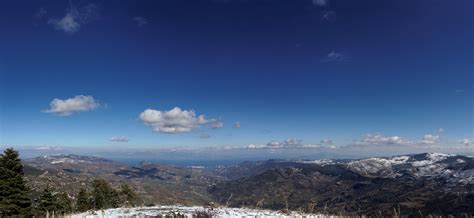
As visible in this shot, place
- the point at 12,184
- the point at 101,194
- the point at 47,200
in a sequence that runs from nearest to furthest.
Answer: the point at 12,184
the point at 47,200
the point at 101,194

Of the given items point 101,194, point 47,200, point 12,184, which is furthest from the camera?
point 101,194

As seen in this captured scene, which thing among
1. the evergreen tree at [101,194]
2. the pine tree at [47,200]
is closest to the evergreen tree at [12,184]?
the pine tree at [47,200]

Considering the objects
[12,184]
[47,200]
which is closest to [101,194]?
[47,200]

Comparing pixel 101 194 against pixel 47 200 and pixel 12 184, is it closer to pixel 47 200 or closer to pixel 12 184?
pixel 47 200

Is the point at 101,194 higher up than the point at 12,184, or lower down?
lower down

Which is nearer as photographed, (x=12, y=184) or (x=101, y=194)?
(x=12, y=184)

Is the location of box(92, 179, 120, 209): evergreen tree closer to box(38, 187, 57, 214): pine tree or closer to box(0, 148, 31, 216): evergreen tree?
box(38, 187, 57, 214): pine tree

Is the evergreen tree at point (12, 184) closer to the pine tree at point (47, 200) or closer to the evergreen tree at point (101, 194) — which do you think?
the pine tree at point (47, 200)

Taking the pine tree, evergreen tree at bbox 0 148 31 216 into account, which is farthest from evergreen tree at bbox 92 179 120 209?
evergreen tree at bbox 0 148 31 216

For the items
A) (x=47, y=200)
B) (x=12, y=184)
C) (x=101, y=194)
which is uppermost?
(x=12, y=184)
